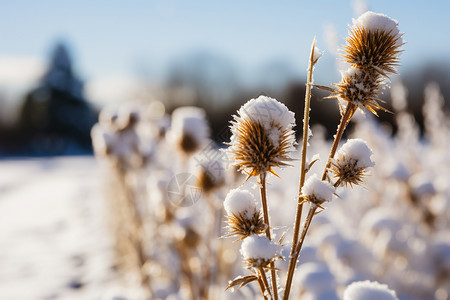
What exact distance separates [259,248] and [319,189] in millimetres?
153

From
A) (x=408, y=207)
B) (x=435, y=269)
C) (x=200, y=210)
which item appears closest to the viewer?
(x=435, y=269)

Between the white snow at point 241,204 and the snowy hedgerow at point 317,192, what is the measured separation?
0.38 ft

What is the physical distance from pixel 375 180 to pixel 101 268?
10.7 ft

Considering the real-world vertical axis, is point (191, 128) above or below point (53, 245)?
above

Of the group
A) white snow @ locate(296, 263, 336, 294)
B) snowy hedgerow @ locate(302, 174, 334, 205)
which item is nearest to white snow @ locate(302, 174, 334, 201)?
snowy hedgerow @ locate(302, 174, 334, 205)

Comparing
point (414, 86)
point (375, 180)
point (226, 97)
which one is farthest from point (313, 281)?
point (226, 97)

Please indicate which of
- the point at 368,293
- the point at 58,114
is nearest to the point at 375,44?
the point at 368,293

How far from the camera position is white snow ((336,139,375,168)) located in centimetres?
74

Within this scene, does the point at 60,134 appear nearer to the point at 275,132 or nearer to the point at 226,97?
the point at 226,97

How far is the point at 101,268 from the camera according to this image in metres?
4.39

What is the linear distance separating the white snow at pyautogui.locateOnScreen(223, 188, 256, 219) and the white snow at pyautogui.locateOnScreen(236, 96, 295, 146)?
0.42 ft

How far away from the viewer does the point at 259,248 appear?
0.69 metres

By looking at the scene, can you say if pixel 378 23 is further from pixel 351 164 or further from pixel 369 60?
pixel 351 164

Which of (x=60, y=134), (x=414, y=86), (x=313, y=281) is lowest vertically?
(x=313, y=281)
